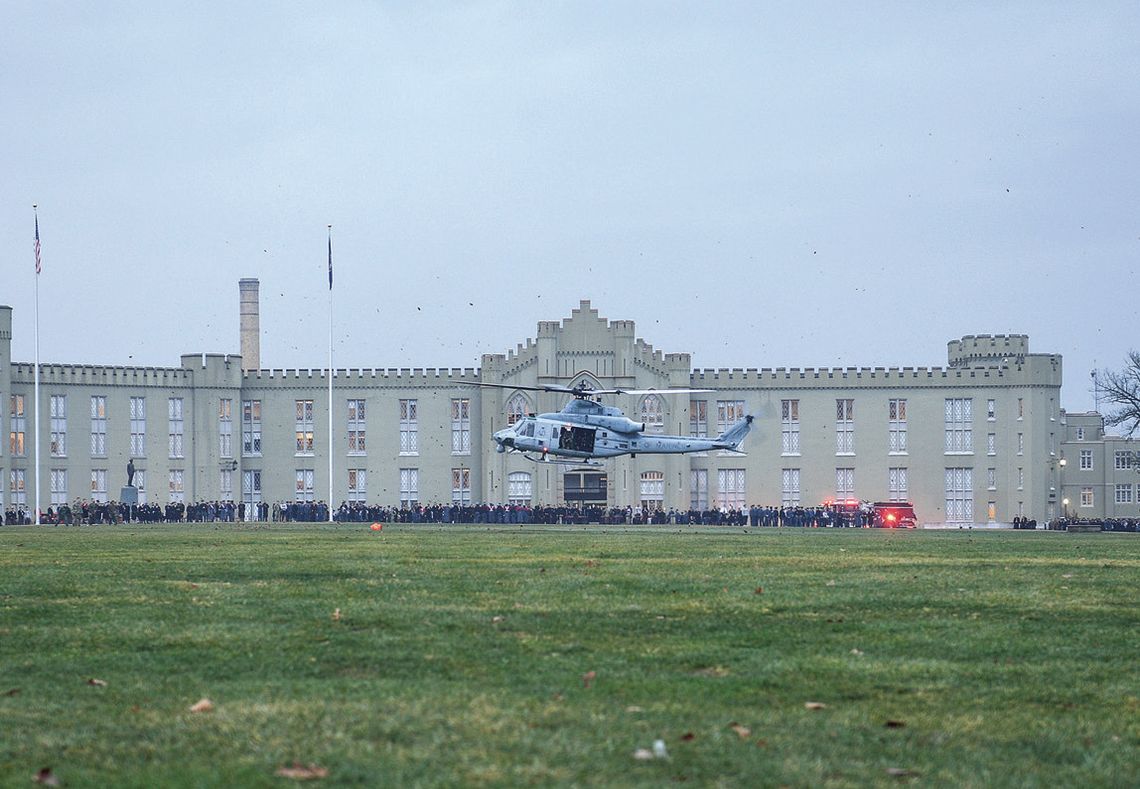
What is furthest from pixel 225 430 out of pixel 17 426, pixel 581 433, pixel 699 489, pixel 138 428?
pixel 581 433

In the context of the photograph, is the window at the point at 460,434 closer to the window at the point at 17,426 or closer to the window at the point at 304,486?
the window at the point at 304,486

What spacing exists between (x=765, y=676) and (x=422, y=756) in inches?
156

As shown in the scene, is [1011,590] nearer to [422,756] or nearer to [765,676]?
[765,676]

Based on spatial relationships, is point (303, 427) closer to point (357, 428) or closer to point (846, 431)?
point (357, 428)

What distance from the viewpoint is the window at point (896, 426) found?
350ft

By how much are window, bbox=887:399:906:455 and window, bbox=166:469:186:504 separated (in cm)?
4653

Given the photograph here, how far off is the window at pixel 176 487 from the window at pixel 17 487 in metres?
9.65

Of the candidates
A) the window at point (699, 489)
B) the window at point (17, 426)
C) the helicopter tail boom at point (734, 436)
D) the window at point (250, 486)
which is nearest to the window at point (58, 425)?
the window at point (17, 426)

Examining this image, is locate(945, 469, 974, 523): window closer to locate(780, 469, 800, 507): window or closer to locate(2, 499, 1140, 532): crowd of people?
locate(2, 499, 1140, 532): crowd of people

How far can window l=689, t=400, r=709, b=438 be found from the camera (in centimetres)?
10638

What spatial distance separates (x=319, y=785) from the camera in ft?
27.9

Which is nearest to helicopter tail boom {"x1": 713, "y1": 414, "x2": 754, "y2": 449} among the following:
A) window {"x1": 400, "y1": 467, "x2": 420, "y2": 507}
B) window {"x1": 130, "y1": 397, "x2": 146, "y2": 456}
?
window {"x1": 400, "y1": 467, "x2": 420, "y2": 507}

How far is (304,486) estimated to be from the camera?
355ft

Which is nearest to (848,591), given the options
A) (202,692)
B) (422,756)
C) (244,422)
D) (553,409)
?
(202,692)
